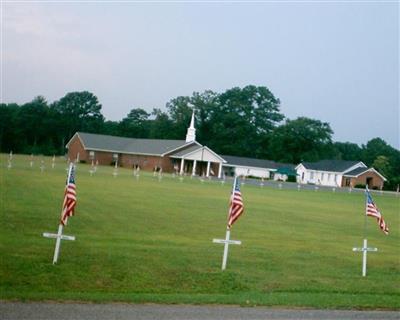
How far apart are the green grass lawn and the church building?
168 feet

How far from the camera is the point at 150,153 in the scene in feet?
252

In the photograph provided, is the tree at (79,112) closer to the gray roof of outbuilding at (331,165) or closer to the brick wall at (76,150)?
the brick wall at (76,150)

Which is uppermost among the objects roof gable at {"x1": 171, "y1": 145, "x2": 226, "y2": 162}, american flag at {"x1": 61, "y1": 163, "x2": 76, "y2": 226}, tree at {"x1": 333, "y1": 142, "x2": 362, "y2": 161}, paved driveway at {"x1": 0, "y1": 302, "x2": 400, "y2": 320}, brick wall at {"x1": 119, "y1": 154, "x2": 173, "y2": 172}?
tree at {"x1": 333, "y1": 142, "x2": 362, "y2": 161}

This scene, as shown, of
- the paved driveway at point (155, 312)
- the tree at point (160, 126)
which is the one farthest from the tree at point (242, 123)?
the paved driveway at point (155, 312)

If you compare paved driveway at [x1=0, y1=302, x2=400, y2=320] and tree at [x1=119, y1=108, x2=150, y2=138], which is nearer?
paved driveway at [x1=0, y1=302, x2=400, y2=320]

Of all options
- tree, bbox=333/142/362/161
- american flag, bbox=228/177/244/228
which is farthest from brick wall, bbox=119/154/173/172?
american flag, bbox=228/177/244/228

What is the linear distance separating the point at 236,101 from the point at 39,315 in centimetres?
8720

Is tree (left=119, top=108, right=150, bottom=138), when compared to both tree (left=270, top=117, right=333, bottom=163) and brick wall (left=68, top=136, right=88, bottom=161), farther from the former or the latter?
tree (left=270, top=117, right=333, bottom=163)

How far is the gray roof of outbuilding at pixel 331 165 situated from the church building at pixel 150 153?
38.3ft

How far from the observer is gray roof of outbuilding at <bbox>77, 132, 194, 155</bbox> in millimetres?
77312

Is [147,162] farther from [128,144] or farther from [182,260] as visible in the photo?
[182,260]

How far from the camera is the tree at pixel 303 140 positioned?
76.2 metres

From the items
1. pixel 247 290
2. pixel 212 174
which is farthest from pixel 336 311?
pixel 212 174

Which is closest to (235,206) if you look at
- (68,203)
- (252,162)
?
(68,203)
